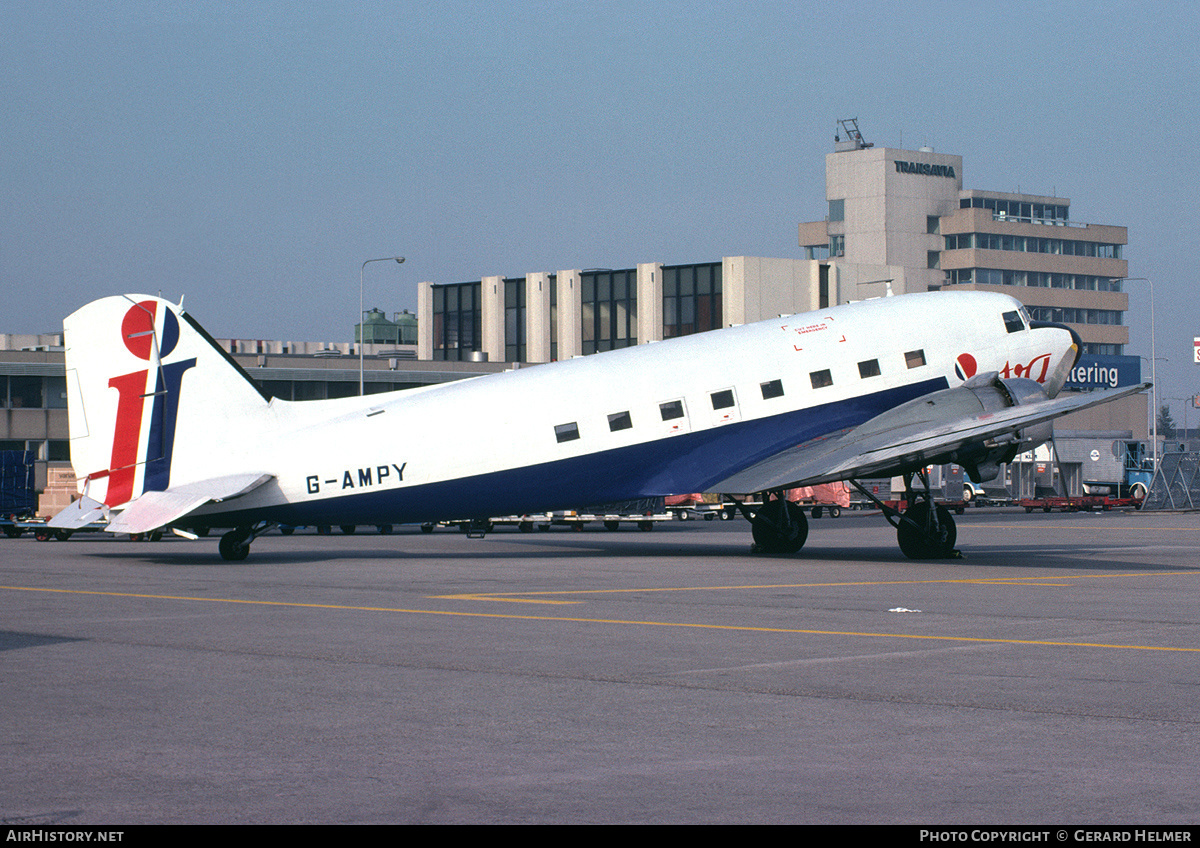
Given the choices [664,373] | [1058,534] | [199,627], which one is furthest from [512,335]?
[199,627]

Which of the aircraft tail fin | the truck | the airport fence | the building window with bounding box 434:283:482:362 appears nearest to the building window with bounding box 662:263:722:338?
the building window with bounding box 434:283:482:362

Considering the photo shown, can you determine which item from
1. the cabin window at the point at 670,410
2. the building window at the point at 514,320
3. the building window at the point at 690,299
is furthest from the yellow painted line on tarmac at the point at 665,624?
the building window at the point at 514,320

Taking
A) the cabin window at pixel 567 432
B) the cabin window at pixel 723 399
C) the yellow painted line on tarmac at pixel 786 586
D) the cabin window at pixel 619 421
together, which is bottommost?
the yellow painted line on tarmac at pixel 786 586

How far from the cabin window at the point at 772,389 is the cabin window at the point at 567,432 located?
444cm

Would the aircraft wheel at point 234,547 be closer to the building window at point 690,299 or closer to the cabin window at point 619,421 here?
the cabin window at point 619,421

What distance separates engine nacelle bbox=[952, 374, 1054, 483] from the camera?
29.1m

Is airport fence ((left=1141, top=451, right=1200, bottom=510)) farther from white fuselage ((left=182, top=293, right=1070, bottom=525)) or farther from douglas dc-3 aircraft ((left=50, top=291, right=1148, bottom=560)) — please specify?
douglas dc-3 aircraft ((left=50, top=291, right=1148, bottom=560))

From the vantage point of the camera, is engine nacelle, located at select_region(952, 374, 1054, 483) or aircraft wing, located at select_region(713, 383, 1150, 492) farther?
engine nacelle, located at select_region(952, 374, 1054, 483)

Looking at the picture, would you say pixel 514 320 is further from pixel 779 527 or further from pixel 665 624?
pixel 665 624

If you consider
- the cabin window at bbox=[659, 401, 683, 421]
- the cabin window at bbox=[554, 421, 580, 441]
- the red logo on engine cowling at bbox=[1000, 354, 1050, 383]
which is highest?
the red logo on engine cowling at bbox=[1000, 354, 1050, 383]

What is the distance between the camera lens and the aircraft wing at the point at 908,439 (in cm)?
2795

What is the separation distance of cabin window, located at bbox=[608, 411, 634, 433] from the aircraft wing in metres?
2.47

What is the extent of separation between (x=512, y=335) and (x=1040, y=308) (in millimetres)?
94072
